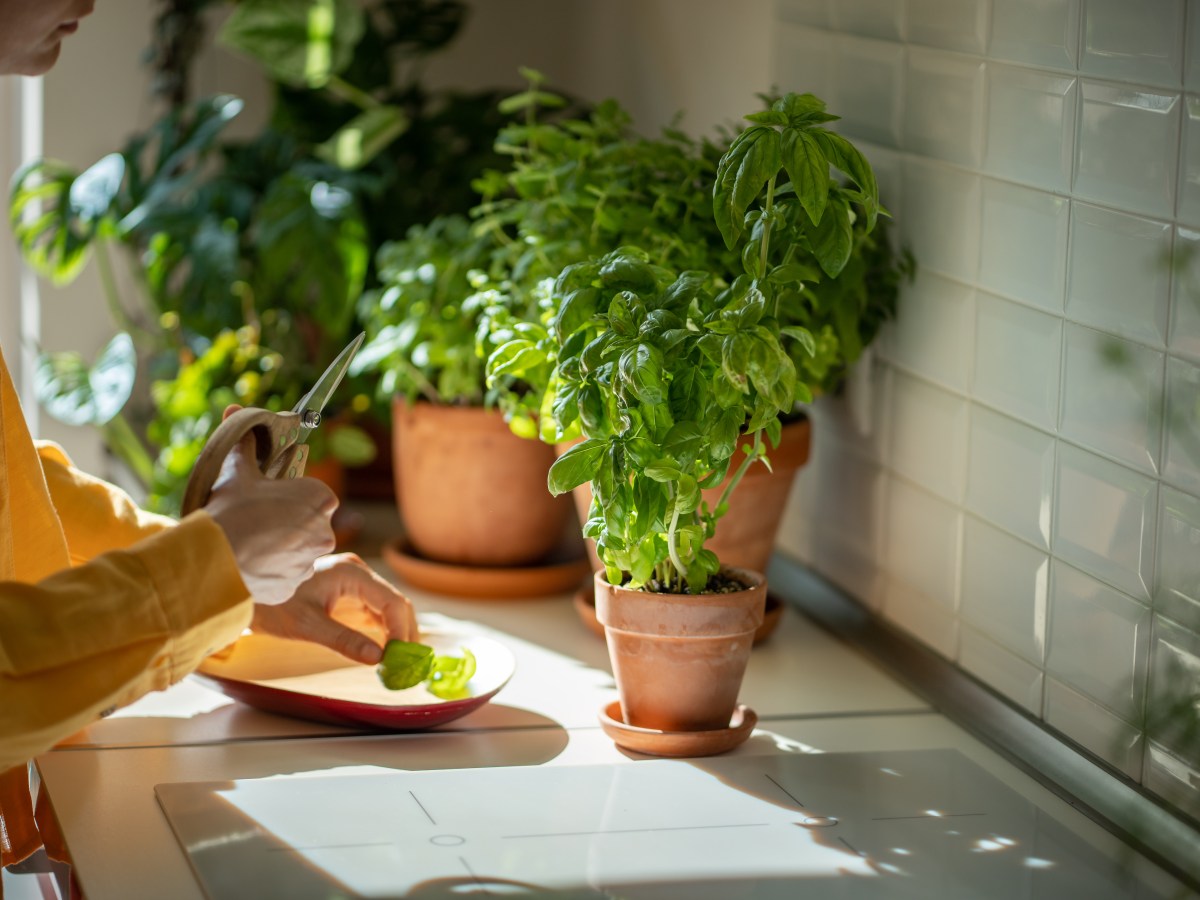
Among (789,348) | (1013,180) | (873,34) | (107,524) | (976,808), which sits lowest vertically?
(976,808)

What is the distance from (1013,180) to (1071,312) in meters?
0.13

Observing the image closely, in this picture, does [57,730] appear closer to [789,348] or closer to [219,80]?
[789,348]

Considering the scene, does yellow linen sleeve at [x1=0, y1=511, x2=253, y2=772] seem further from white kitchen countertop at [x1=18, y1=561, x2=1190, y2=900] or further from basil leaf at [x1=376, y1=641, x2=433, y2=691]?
A: basil leaf at [x1=376, y1=641, x2=433, y2=691]

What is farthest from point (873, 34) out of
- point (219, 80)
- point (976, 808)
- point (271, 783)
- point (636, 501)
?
point (219, 80)

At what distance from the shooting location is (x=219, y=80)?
7.73 feet

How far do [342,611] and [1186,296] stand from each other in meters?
0.74

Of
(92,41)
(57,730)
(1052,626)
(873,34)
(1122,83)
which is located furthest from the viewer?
(92,41)

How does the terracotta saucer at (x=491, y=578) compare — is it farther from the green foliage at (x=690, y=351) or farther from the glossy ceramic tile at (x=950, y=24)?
the glossy ceramic tile at (x=950, y=24)

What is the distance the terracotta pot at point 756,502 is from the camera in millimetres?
1416

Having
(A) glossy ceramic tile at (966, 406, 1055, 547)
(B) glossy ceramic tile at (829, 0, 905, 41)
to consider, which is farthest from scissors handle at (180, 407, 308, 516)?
(B) glossy ceramic tile at (829, 0, 905, 41)

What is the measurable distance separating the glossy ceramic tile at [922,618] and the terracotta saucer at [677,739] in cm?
25

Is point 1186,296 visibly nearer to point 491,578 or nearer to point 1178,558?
point 1178,558

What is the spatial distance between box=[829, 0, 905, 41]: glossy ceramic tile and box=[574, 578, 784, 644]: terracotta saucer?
1.85ft

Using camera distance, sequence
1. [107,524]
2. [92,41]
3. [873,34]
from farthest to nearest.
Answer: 1. [92,41]
2. [873,34]
3. [107,524]
